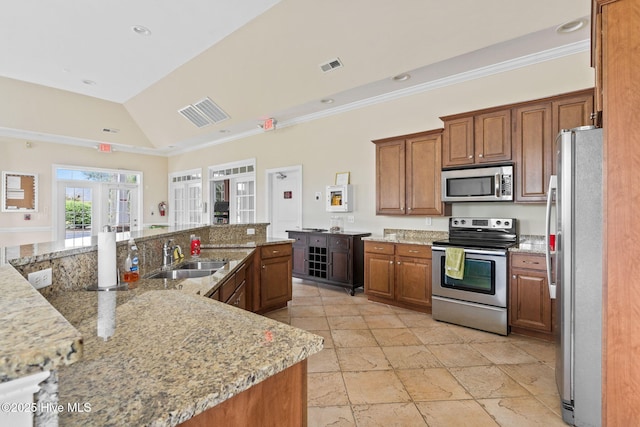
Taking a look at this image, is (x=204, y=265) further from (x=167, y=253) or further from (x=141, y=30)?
(x=141, y=30)

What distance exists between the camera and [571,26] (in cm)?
302

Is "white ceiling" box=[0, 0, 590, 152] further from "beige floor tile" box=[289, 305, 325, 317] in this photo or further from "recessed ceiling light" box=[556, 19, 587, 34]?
"beige floor tile" box=[289, 305, 325, 317]

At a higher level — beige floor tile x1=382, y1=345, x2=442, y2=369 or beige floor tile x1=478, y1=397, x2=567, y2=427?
beige floor tile x1=382, y1=345, x2=442, y2=369

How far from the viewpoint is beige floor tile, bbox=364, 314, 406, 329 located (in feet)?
11.6

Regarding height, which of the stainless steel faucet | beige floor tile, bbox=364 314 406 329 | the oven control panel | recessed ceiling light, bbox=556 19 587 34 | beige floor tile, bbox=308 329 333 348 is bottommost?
beige floor tile, bbox=308 329 333 348

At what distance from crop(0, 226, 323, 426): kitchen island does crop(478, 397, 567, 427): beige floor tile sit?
1702mm

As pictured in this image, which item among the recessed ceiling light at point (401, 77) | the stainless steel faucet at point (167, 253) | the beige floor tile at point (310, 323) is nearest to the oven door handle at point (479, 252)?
the beige floor tile at point (310, 323)

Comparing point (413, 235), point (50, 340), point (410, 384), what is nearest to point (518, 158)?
point (413, 235)

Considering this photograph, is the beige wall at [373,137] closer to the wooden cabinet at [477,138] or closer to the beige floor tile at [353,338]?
the wooden cabinet at [477,138]

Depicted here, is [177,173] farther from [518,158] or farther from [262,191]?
[518,158]

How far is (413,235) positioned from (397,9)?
108 inches

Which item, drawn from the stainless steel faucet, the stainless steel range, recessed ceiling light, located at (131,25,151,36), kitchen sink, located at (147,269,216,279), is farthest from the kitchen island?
recessed ceiling light, located at (131,25,151,36)

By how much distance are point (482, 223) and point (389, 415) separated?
8.52 feet

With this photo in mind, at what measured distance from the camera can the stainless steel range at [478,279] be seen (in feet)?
10.6
